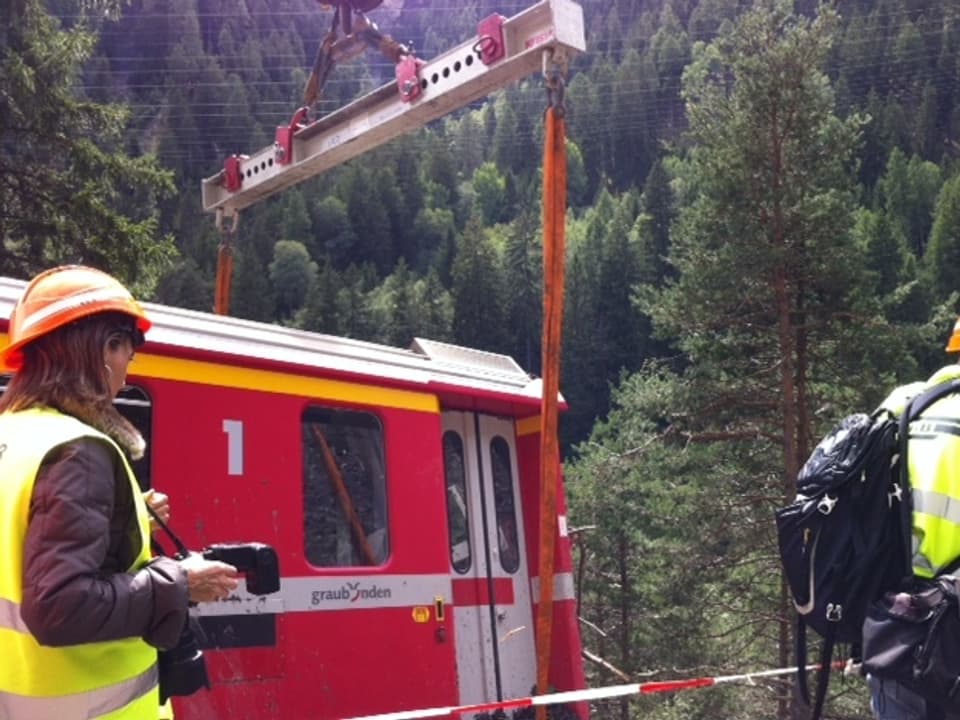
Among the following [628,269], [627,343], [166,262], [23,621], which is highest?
[628,269]

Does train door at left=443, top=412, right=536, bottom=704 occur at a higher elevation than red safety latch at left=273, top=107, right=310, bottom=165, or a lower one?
lower

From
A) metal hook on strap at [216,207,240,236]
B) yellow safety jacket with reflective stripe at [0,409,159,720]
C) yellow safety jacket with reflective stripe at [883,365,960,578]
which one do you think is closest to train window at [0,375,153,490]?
yellow safety jacket with reflective stripe at [0,409,159,720]

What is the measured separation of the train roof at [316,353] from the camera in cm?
566

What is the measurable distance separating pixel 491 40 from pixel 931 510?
4.64 meters

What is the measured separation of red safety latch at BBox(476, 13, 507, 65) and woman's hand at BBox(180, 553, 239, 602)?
4.95 m

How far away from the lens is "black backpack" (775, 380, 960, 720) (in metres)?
3.33

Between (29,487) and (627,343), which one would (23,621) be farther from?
(627,343)

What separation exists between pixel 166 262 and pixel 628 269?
72.5 meters

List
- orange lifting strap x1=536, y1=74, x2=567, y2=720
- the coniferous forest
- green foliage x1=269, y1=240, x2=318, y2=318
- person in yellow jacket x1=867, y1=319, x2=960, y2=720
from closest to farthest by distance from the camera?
1. person in yellow jacket x1=867, y1=319, x2=960, y2=720
2. orange lifting strap x1=536, y1=74, x2=567, y2=720
3. the coniferous forest
4. green foliage x1=269, y1=240, x2=318, y2=318

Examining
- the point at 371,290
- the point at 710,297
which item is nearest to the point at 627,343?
the point at 371,290

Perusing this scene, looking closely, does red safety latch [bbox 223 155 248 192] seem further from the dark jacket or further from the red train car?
the dark jacket

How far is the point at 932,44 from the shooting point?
302 ft

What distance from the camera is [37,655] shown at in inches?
92.6

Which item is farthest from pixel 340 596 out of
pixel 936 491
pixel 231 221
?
pixel 231 221
